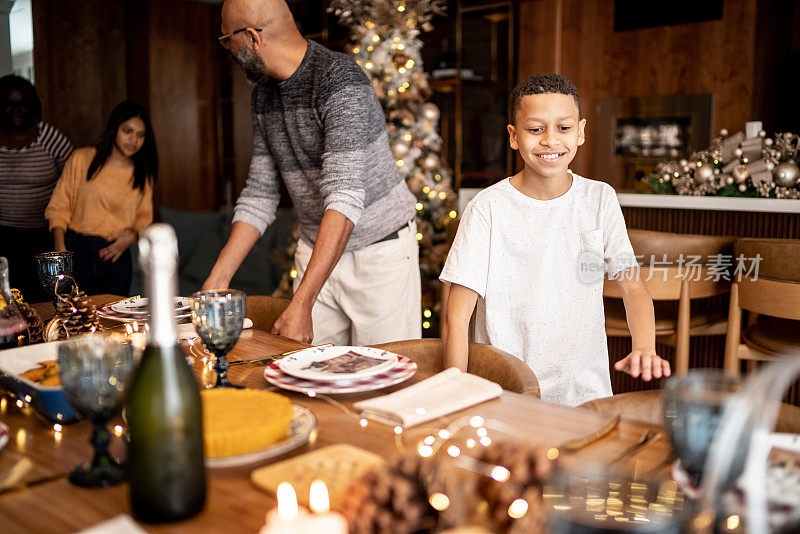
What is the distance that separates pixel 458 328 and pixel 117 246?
281 centimetres

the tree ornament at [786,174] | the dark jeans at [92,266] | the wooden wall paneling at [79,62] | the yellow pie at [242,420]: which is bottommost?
the dark jeans at [92,266]

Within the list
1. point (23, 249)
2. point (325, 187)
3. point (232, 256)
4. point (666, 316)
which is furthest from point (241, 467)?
point (23, 249)

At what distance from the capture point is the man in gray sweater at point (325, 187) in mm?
1926

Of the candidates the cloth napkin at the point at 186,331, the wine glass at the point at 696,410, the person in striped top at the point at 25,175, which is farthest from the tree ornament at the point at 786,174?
the person in striped top at the point at 25,175

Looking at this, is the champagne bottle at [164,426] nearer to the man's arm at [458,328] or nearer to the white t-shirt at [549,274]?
the man's arm at [458,328]

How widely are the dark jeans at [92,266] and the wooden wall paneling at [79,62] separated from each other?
273cm

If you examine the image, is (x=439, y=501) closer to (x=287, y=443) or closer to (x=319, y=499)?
(x=319, y=499)

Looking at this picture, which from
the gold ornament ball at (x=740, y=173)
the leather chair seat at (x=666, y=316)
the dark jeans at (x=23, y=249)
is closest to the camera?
the leather chair seat at (x=666, y=316)

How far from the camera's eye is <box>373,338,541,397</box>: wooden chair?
142cm

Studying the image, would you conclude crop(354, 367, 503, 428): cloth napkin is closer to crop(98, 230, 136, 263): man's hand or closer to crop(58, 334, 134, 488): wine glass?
crop(58, 334, 134, 488): wine glass

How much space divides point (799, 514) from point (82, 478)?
80 centimetres

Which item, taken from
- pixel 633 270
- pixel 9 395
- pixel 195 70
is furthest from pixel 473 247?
pixel 195 70

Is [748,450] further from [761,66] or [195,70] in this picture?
[195,70]

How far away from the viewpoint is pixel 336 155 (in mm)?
1971
